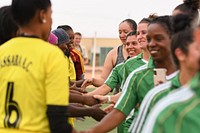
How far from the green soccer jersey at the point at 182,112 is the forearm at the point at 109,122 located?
1.40 m

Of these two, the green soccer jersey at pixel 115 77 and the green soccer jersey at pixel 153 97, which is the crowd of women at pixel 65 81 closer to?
the green soccer jersey at pixel 153 97

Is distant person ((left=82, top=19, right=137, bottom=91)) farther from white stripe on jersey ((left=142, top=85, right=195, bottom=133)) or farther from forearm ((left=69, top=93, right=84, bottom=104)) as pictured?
white stripe on jersey ((left=142, top=85, right=195, bottom=133))

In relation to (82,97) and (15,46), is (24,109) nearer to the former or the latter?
(15,46)

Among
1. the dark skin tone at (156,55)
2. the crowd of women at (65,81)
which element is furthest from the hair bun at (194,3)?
the dark skin tone at (156,55)

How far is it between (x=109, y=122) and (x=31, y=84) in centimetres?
93

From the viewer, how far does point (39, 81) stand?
368 centimetres

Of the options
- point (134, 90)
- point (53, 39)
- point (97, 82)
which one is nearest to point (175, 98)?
point (134, 90)

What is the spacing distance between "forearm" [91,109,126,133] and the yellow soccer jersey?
722mm

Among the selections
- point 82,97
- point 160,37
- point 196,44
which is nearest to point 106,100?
point 82,97

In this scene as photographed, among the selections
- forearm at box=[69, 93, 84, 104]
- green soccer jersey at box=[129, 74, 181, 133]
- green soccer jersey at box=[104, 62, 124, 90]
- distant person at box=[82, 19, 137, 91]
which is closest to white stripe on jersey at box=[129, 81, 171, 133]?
green soccer jersey at box=[129, 74, 181, 133]

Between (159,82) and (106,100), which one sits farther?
(106,100)

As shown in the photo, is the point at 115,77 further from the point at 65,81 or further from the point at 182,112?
the point at 182,112

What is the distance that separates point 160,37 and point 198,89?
163cm

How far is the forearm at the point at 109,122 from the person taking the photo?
14.5 feet
